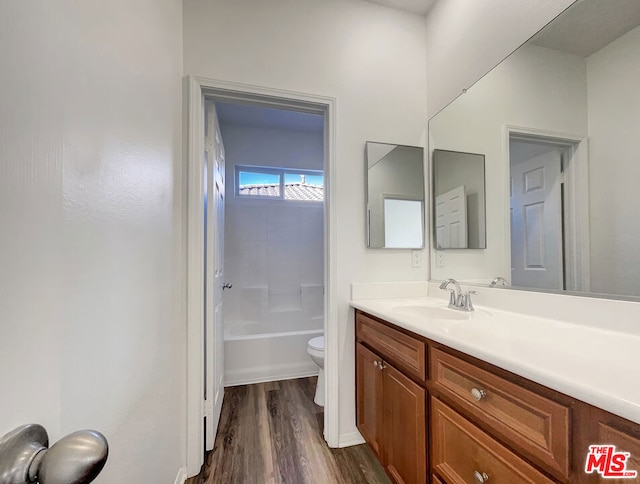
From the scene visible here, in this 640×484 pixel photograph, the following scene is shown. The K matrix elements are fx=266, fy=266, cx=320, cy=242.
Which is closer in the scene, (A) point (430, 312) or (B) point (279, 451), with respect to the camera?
(A) point (430, 312)

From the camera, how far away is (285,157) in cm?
314

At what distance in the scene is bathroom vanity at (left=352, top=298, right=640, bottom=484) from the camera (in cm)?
51

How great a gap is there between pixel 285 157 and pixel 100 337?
2769mm

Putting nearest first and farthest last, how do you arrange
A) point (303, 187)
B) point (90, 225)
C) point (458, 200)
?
point (90, 225) → point (458, 200) → point (303, 187)

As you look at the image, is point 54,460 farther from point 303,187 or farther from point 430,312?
point 303,187

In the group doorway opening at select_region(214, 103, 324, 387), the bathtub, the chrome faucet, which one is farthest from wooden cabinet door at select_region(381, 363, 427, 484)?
doorway opening at select_region(214, 103, 324, 387)

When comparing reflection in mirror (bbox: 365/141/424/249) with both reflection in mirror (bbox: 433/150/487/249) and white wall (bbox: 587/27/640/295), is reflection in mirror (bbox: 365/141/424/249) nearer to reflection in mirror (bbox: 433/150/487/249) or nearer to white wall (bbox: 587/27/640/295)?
reflection in mirror (bbox: 433/150/487/249)

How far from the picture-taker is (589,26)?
39.3 inches

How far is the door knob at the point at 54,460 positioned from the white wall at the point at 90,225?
0.17ft

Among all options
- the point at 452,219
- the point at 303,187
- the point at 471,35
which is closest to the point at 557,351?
the point at 452,219

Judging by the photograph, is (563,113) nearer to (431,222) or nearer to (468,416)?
(431,222)

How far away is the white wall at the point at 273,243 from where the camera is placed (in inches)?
118

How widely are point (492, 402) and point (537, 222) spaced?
865 millimetres

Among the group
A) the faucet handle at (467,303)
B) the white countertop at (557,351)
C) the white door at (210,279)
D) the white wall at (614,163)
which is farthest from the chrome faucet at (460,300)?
the white door at (210,279)
